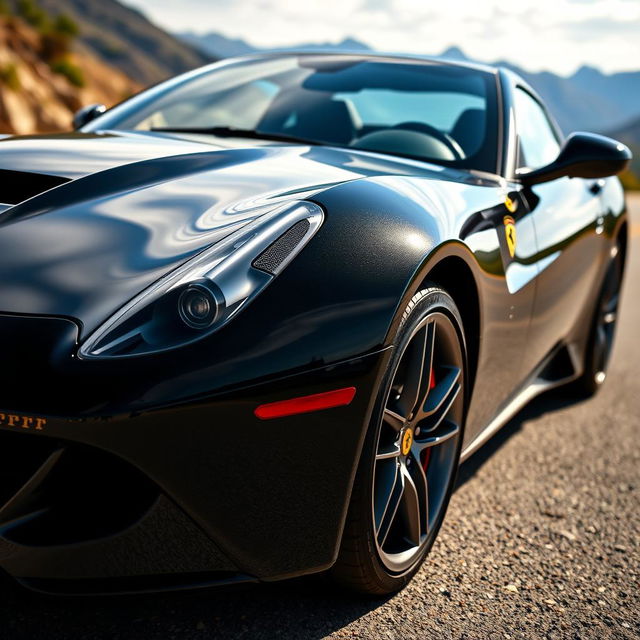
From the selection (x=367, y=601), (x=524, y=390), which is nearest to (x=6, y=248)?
(x=367, y=601)

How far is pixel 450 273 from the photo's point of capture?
2.27 meters

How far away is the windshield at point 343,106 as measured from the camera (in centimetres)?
305

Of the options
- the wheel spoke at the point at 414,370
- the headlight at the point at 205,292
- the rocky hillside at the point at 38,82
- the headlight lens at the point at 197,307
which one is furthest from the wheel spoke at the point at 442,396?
the rocky hillside at the point at 38,82

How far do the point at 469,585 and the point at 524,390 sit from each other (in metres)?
1.11

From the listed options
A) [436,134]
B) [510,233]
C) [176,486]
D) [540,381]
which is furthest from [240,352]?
[540,381]

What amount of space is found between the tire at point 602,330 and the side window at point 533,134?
0.59 m

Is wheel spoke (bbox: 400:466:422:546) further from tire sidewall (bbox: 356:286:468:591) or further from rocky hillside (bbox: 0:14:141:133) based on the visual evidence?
rocky hillside (bbox: 0:14:141:133)

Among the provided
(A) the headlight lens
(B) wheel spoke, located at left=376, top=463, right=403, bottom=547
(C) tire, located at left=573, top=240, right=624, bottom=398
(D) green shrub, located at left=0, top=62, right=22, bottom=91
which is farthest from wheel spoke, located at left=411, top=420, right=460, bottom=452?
(D) green shrub, located at left=0, top=62, right=22, bottom=91

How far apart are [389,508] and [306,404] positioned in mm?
518

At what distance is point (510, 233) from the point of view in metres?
2.63

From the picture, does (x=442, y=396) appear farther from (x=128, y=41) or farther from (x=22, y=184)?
(x=128, y=41)

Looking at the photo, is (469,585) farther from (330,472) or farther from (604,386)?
(604,386)

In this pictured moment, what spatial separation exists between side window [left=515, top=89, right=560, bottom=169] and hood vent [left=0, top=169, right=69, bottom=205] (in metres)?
1.68

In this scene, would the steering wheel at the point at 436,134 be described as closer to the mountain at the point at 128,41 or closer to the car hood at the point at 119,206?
the car hood at the point at 119,206
